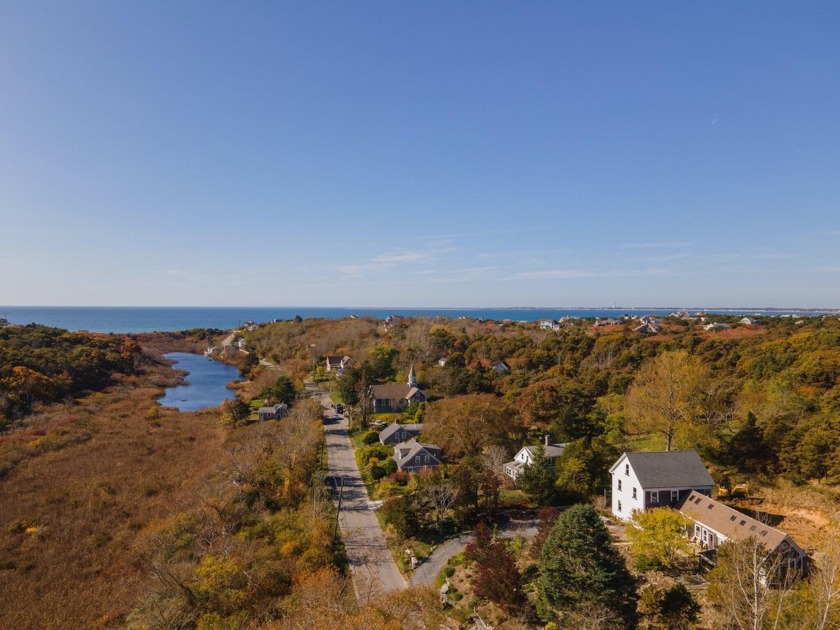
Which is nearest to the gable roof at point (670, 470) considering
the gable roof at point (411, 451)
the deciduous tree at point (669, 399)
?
the deciduous tree at point (669, 399)

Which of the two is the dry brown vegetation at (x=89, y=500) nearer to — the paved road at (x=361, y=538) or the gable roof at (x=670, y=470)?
the paved road at (x=361, y=538)

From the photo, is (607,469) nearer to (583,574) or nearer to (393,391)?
(583,574)

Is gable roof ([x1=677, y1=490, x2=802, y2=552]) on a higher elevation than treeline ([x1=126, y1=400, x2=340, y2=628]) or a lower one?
higher

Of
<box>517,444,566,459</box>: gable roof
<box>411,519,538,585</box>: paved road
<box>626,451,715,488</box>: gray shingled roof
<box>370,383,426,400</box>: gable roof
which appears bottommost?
<box>411,519,538,585</box>: paved road

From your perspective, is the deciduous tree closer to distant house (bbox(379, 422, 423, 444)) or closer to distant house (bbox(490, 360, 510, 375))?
distant house (bbox(379, 422, 423, 444))

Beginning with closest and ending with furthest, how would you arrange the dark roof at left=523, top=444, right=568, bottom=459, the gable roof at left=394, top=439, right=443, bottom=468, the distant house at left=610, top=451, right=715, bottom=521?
the distant house at left=610, top=451, right=715, bottom=521
the dark roof at left=523, top=444, right=568, bottom=459
the gable roof at left=394, top=439, right=443, bottom=468

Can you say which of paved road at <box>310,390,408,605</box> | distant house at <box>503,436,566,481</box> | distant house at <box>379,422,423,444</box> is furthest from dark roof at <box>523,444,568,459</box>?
paved road at <box>310,390,408,605</box>

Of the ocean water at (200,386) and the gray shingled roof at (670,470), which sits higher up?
the gray shingled roof at (670,470)
